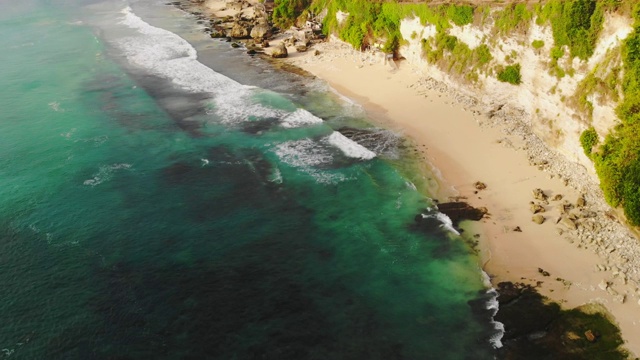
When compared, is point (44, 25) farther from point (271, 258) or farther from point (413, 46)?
point (271, 258)

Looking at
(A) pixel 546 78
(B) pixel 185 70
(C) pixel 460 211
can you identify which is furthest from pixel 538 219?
(B) pixel 185 70

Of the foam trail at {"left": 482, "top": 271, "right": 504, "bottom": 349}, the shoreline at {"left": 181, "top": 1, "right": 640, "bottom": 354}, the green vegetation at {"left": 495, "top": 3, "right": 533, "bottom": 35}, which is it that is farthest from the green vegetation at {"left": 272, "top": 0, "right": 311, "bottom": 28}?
the foam trail at {"left": 482, "top": 271, "right": 504, "bottom": 349}

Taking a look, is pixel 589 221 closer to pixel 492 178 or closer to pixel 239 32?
pixel 492 178

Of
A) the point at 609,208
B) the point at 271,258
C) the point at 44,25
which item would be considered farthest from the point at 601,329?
the point at 44,25

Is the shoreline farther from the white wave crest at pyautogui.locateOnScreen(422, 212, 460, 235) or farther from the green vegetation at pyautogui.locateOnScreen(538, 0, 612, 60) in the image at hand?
the green vegetation at pyautogui.locateOnScreen(538, 0, 612, 60)

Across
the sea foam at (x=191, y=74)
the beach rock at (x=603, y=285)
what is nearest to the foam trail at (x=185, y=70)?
the sea foam at (x=191, y=74)
